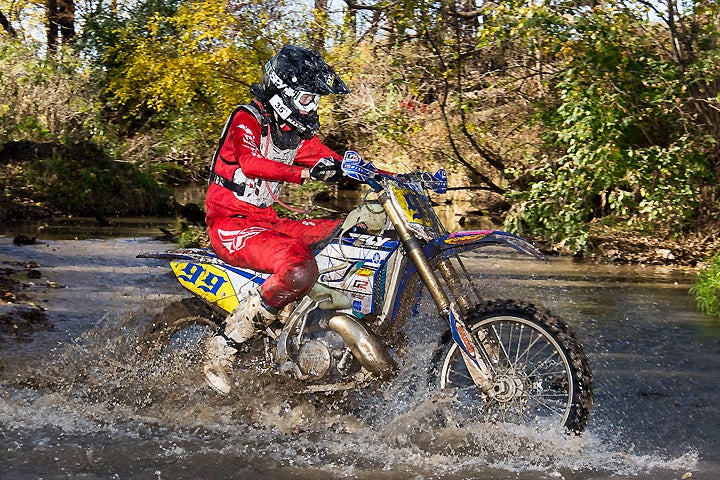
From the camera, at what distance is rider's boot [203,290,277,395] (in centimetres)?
533

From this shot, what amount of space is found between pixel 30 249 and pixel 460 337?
358 inches

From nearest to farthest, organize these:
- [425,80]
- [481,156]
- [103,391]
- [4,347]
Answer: [103,391] → [4,347] → [425,80] → [481,156]

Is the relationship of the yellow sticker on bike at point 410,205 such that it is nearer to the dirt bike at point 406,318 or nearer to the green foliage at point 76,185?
the dirt bike at point 406,318

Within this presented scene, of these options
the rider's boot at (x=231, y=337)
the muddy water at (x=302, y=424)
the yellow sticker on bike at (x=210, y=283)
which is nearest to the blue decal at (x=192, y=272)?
the yellow sticker on bike at (x=210, y=283)

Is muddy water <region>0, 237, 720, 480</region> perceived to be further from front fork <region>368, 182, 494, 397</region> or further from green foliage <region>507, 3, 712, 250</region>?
green foliage <region>507, 3, 712, 250</region>

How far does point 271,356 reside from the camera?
5496 mm

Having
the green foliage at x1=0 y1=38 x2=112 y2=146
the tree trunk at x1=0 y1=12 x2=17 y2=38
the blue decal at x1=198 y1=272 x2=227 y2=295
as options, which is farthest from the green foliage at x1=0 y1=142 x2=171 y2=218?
the tree trunk at x1=0 y1=12 x2=17 y2=38

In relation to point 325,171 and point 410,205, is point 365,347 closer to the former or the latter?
point 410,205

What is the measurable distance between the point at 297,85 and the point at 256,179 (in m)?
0.63

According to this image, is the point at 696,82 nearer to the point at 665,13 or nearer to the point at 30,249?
the point at 665,13

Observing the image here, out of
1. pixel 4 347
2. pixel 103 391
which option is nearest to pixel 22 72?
pixel 4 347

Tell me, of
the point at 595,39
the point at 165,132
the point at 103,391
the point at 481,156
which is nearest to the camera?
the point at 103,391

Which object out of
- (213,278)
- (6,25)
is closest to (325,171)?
(213,278)

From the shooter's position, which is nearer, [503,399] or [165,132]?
[503,399]
